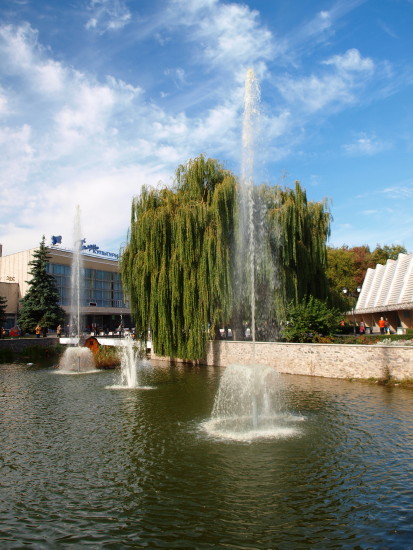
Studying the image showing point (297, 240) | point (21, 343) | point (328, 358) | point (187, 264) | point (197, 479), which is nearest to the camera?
point (197, 479)

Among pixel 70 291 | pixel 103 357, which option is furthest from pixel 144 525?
pixel 70 291

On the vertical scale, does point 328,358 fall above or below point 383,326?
below

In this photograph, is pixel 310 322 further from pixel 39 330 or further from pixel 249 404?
pixel 39 330

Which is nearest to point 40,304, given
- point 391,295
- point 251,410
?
point 391,295

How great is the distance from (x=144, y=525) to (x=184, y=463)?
2446 millimetres

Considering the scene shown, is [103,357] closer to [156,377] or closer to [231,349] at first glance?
[156,377]

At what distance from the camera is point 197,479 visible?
7609 mm

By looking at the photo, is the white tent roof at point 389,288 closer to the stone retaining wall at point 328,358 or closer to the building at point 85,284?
the stone retaining wall at point 328,358

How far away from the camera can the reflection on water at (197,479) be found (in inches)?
227

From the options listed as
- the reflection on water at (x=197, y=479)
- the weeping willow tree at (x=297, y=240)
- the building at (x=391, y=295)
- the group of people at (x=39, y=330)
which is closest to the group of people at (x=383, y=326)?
the building at (x=391, y=295)

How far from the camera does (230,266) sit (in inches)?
901

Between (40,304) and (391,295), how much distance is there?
98.6 ft

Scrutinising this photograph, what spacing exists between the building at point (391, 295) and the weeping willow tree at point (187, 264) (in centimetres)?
1407

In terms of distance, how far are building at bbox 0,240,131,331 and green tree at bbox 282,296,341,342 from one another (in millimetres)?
31425
